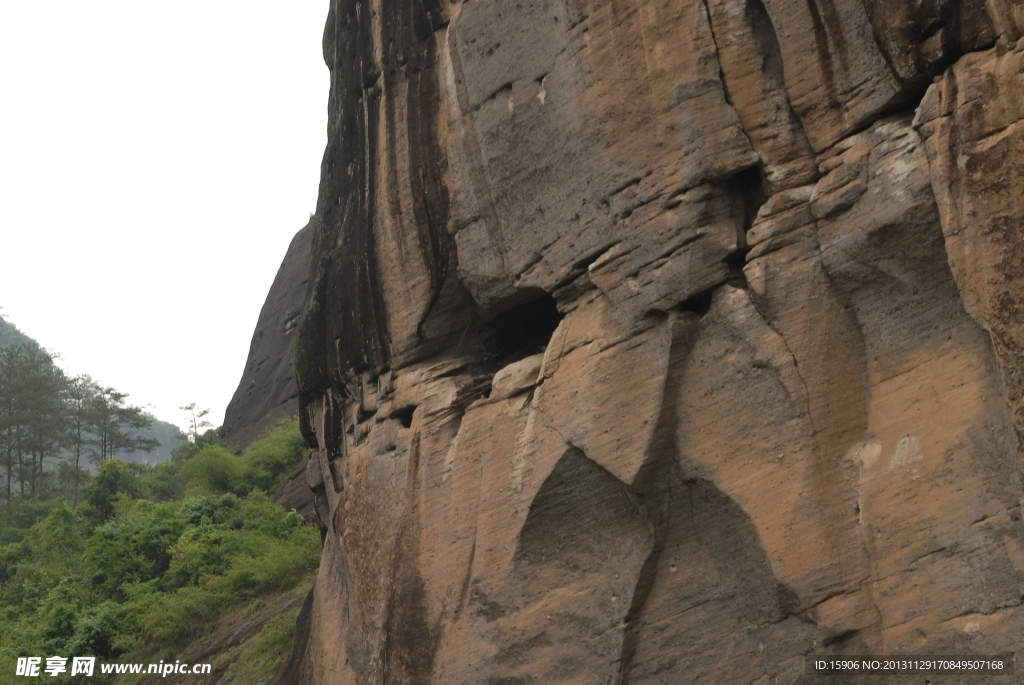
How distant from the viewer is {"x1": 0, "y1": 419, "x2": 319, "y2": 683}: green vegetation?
1766cm

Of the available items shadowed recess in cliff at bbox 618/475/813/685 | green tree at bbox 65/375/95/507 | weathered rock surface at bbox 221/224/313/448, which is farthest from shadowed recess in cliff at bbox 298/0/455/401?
green tree at bbox 65/375/95/507

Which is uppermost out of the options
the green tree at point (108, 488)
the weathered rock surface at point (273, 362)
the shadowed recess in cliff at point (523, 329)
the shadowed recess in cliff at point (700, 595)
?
the weathered rock surface at point (273, 362)

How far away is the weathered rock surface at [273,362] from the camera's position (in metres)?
32.7

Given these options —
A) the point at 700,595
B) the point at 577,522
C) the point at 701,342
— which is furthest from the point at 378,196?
the point at 700,595

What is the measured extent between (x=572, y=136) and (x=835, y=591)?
448cm

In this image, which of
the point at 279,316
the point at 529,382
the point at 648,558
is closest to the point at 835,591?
the point at 648,558

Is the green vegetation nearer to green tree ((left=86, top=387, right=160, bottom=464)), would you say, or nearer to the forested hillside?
the forested hillside

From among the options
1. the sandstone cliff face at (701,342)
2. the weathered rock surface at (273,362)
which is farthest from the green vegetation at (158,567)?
the sandstone cliff face at (701,342)

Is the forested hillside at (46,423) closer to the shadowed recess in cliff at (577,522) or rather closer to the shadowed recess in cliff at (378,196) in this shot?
the shadowed recess in cliff at (378,196)

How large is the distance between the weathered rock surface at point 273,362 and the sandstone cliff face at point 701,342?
2301 cm

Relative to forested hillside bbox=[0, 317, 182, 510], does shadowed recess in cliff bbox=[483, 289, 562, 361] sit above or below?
below

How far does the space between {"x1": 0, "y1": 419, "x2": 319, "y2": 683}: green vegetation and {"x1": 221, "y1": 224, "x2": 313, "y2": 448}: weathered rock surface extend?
5252 mm

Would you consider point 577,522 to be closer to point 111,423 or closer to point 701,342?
point 701,342

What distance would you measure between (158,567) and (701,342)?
55.4 feet
